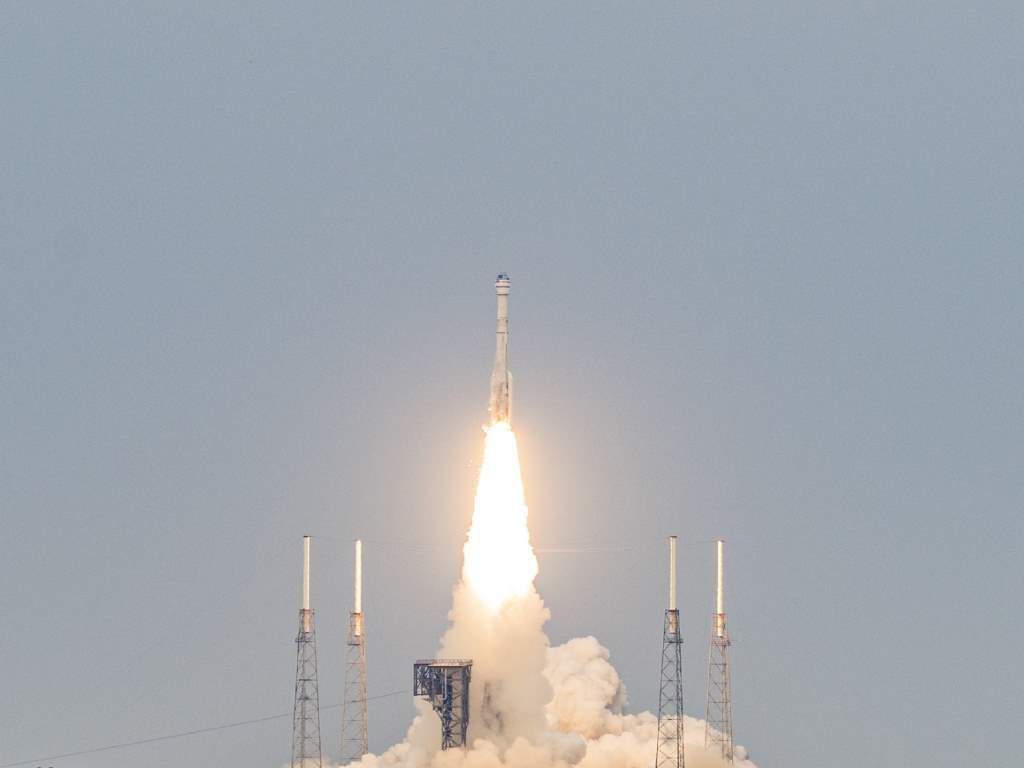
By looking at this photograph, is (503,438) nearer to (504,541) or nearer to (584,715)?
(504,541)

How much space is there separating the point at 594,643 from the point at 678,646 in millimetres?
17897

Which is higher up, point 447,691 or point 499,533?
point 499,533

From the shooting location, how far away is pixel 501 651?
168 metres

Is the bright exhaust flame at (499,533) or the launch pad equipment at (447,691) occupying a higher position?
the bright exhaust flame at (499,533)

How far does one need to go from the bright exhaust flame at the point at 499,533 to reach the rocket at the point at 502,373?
47cm

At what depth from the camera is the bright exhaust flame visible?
169375 mm

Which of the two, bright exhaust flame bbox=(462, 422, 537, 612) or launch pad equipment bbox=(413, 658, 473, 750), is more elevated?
bright exhaust flame bbox=(462, 422, 537, 612)

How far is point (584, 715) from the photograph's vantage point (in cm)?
18075

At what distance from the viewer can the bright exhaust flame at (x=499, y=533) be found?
556 ft

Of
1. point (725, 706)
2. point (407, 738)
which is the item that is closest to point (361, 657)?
point (407, 738)

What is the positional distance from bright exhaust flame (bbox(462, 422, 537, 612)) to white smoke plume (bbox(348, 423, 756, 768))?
0.04m

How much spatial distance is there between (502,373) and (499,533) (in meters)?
6.47

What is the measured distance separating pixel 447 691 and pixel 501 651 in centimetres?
280

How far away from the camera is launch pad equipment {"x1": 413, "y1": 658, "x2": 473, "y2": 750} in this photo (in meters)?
167
